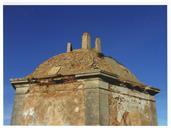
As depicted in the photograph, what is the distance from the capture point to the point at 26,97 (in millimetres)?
10281

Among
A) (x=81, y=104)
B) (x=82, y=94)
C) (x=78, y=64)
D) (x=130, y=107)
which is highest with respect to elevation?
(x=78, y=64)

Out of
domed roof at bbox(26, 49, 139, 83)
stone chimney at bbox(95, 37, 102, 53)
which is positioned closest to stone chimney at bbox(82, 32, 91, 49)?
domed roof at bbox(26, 49, 139, 83)

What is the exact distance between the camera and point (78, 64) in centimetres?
998

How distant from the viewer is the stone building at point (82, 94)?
30.2ft

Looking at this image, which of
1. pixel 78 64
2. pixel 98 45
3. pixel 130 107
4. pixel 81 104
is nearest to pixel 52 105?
pixel 81 104

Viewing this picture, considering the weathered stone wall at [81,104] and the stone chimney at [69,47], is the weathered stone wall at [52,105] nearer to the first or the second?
the weathered stone wall at [81,104]

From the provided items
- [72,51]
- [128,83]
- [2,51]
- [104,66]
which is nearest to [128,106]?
[128,83]

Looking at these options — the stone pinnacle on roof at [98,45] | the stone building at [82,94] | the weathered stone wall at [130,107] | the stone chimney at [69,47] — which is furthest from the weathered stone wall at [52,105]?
the stone pinnacle on roof at [98,45]

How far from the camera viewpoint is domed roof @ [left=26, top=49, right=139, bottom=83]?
9.78 metres

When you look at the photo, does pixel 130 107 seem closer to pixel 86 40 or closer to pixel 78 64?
pixel 78 64

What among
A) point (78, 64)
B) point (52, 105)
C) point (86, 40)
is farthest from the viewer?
point (86, 40)

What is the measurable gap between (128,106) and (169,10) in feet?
9.32

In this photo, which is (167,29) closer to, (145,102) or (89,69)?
(89,69)

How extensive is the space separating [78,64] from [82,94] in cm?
94
